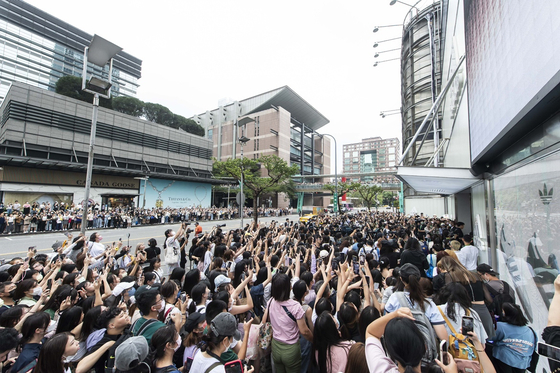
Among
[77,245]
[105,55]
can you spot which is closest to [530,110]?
[77,245]

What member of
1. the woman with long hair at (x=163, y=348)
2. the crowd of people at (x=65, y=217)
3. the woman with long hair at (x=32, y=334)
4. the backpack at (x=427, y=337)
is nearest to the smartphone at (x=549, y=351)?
the backpack at (x=427, y=337)

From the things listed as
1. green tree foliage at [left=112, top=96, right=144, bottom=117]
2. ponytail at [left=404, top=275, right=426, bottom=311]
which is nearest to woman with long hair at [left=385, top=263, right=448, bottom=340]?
ponytail at [left=404, top=275, right=426, bottom=311]

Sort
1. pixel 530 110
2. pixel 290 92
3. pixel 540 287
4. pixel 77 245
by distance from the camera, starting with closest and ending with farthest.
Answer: pixel 530 110 < pixel 540 287 < pixel 77 245 < pixel 290 92

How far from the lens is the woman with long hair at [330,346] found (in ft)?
7.64

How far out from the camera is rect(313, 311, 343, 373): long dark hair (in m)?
2.35

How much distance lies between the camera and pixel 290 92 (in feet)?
190

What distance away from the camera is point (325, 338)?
93.6 inches

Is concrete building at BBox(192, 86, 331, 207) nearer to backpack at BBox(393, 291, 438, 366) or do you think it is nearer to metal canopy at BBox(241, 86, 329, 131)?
metal canopy at BBox(241, 86, 329, 131)

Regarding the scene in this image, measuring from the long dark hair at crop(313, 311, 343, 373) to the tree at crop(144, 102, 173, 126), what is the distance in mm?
51684

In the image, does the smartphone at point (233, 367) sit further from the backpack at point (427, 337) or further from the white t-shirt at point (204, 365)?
the backpack at point (427, 337)

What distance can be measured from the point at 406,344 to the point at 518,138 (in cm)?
570

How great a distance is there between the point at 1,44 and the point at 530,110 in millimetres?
85529

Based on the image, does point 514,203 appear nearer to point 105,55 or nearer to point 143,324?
point 143,324

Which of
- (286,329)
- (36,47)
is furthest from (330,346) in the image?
(36,47)
